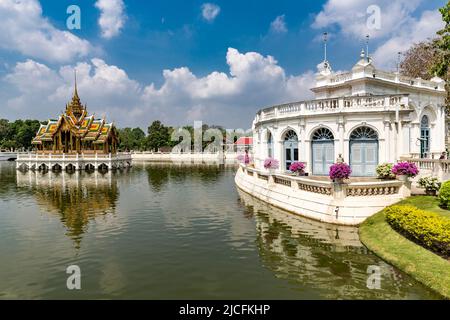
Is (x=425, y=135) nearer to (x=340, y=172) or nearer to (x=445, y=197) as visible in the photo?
(x=445, y=197)

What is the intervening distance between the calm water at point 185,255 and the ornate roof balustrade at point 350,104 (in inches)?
347

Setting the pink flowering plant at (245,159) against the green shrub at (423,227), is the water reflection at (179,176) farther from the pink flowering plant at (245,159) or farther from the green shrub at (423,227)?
the green shrub at (423,227)

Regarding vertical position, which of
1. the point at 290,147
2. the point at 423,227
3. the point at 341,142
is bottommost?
the point at 423,227

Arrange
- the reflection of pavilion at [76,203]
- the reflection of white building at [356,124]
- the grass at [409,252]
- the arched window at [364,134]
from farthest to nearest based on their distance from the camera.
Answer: the arched window at [364,134], the reflection of white building at [356,124], the reflection of pavilion at [76,203], the grass at [409,252]

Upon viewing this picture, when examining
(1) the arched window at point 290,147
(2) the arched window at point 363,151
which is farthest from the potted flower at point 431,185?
(1) the arched window at point 290,147

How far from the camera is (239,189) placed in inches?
1241

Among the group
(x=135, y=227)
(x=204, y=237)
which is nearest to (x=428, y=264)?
(x=204, y=237)

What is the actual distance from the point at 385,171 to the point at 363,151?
9.74ft

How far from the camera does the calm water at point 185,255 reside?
971 centimetres

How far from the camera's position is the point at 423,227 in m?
11.5

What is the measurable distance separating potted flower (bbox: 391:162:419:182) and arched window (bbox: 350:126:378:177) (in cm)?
672

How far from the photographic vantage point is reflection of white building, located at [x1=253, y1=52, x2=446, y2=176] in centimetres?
2267

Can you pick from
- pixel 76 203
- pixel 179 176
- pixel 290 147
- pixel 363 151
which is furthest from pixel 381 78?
pixel 76 203

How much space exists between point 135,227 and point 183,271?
280 inches
